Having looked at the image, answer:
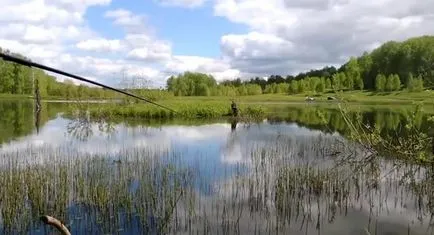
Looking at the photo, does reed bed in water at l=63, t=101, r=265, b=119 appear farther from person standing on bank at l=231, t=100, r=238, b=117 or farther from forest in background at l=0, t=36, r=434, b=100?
forest in background at l=0, t=36, r=434, b=100

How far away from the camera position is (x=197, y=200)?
1109 cm

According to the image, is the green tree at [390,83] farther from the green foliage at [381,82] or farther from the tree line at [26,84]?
the tree line at [26,84]

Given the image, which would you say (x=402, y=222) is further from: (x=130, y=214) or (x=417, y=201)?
(x=130, y=214)

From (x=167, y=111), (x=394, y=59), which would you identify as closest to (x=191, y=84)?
(x=394, y=59)

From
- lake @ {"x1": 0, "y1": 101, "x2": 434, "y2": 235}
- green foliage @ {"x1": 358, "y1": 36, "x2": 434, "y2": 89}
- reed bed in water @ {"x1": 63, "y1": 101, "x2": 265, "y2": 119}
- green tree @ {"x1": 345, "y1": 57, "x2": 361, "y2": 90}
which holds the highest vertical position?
green foliage @ {"x1": 358, "y1": 36, "x2": 434, "y2": 89}

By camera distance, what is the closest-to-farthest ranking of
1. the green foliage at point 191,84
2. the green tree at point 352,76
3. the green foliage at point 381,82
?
the green tree at point 352,76
the green foliage at point 191,84
the green foliage at point 381,82

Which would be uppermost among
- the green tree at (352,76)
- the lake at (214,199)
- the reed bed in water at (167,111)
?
the green tree at (352,76)

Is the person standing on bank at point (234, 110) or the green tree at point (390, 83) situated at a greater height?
the green tree at point (390, 83)

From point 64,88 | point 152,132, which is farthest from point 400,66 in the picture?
point 152,132

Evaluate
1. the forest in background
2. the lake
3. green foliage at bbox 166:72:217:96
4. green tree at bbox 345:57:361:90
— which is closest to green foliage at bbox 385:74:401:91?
the forest in background

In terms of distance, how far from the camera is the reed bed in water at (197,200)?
9297 millimetres

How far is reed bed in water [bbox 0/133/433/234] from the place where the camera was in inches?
366

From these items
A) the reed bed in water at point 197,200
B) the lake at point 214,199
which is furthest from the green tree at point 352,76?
the reed bed in water at point 197,200

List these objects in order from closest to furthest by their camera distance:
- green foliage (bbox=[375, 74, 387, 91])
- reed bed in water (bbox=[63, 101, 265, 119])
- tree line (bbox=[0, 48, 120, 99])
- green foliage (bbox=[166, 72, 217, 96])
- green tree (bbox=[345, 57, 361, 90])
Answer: green tree (bbox=[345, 57, 361, 90]) < reed bed in water (bbox=[63, 101, 265, 119]) < tree line (bbox=[0, 48, 120, 99]) < green foliage (bbox=[166, 72, 217, 96]) < green foliage (bbox=[375, 74, 387, 91])
